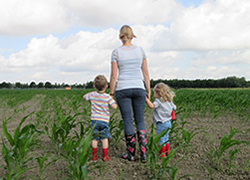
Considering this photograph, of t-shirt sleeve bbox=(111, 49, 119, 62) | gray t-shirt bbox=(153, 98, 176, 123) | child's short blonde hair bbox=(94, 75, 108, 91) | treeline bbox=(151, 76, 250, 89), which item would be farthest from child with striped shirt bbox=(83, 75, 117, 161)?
treeline bbox=(151, 76, 250, 89)

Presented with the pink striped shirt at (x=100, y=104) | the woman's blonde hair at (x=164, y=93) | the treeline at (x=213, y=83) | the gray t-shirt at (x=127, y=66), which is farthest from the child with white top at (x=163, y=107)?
the treeline at (x=213, y=83)

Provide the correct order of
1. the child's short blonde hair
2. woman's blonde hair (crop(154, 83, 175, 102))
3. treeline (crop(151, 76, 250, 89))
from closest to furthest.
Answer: the child's short blonde hair
woman's blonde hair (crop(154, 83, 175, 102))
treeline (crop(151, 76, 250, 89))

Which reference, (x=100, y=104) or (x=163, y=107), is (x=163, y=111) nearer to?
(x=163, y=107)

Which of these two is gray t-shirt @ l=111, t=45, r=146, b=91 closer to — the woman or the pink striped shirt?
the woman

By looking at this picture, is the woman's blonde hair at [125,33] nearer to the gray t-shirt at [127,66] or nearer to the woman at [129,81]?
the woman at [129,81]

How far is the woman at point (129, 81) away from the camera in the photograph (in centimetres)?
326

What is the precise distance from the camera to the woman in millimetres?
3264

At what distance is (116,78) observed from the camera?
331 cm

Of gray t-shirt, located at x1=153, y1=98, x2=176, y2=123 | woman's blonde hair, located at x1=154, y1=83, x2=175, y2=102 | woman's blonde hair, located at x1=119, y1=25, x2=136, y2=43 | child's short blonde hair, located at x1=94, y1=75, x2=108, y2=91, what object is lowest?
gray t-shirt, located at x1=153, y1=98, x2=176, y2=123

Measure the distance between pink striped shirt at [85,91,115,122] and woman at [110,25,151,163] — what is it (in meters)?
0.13

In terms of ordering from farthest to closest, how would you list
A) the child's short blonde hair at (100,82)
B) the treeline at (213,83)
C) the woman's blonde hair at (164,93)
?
the treeline at (213,83), the woman's blonde hair at (164,93), the child's short blonde hair at (100,82)

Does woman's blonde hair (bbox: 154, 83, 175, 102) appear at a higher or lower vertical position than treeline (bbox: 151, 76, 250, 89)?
lower

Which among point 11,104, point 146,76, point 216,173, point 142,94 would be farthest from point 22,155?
point 11,104

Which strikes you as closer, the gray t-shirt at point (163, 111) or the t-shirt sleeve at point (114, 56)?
the t-shirt sleeve at point (114, 56)
